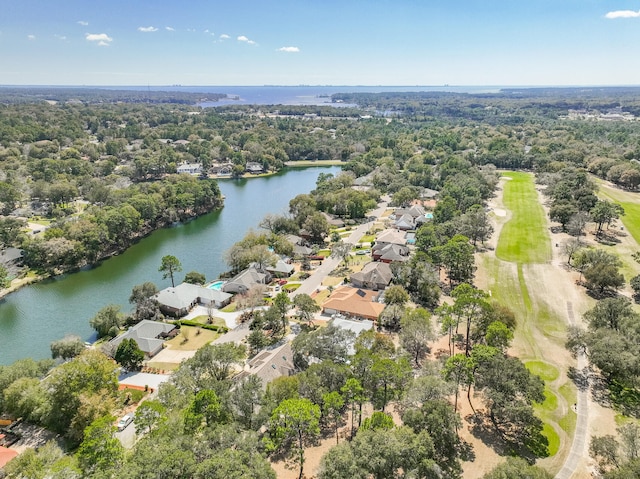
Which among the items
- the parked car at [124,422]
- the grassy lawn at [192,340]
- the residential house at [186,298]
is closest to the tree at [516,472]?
the parked car at [124,422]

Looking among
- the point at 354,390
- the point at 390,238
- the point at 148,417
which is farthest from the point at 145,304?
the point at 390,238

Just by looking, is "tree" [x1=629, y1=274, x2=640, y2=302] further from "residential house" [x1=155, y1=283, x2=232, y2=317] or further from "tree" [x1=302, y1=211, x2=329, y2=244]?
"residential house" [x1=155, y1=283, x2=232, y2=317]

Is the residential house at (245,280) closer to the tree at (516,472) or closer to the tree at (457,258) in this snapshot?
the tree at (457,258)

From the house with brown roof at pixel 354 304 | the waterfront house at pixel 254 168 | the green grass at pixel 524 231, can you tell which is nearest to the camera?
the house with brown roof at pixel 354 304

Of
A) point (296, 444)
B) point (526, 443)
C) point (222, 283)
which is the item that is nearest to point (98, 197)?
point (222, 283)

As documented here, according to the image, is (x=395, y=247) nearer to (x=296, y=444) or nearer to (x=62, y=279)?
(x=296, y=444)

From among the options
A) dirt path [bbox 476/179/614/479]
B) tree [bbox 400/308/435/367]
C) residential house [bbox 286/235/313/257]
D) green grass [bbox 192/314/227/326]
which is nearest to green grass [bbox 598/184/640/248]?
dirt path [bbox 476/179/614/479]
